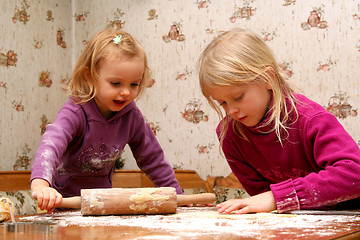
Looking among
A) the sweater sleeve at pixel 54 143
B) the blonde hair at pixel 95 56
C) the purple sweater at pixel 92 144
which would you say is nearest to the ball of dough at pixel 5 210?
the sweater sleeve at pixel 54 143

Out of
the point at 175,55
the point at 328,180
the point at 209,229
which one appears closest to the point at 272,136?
the point at 328,180

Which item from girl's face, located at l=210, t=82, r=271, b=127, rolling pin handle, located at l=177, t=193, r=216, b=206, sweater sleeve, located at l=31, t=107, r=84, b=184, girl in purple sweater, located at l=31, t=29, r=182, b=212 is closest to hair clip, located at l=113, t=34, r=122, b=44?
girl in purple sweater, located at l=31, t=29, r=182, b=212

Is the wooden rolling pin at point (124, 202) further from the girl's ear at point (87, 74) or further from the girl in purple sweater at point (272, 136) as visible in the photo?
the girl's ear at point (87, 74)

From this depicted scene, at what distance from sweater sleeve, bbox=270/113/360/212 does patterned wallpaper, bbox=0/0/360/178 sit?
153 cm

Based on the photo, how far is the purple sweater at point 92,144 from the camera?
1.47 metres

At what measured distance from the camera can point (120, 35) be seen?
160 centimetres

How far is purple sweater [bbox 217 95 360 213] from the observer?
1.09m

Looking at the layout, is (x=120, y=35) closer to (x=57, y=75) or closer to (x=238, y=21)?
(x=238, y=21)

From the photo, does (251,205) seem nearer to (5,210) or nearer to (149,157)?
(5,210)

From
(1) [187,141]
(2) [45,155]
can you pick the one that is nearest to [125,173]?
(1) [187,141]

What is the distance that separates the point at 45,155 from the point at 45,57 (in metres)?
2.20

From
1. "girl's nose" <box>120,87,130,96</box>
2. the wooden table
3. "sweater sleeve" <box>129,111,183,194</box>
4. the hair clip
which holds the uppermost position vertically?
the hair clip

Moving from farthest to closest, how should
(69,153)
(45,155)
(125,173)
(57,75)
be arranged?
(57,75)
(125,173)
(69,153)
(45,155)

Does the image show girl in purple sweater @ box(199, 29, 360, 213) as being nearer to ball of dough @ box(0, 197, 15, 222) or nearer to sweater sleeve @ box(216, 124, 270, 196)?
sweater sleeve @ box(216, 124, 270, 196)
